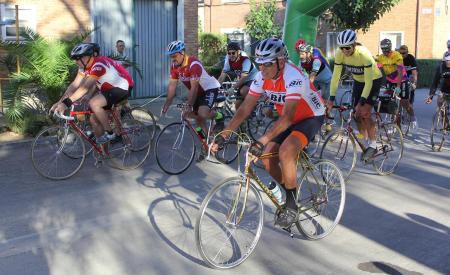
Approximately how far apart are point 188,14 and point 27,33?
23.1 feet

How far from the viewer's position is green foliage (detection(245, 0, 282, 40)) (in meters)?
29.8

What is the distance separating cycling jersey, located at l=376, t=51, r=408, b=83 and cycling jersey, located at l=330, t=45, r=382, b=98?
3185mm

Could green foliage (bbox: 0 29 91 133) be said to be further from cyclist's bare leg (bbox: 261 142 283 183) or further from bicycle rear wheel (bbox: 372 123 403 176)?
cyclist's bare leg (bbox: 261 142 283 183)

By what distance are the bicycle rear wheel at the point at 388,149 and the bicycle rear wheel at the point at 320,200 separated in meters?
2.44

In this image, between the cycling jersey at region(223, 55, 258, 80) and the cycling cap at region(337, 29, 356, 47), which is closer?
the cycling cap at region(337, 29, 356, 47)

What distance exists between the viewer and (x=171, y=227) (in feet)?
18.9

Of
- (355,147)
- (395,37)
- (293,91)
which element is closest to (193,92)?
(355,147)

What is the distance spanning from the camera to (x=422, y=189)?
24.8 feet

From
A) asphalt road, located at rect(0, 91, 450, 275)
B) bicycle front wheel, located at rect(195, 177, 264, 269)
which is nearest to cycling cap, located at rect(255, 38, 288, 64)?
bicycle front wheel, located at rect(195, 177, 264, 269)

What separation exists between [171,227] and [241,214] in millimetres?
1243

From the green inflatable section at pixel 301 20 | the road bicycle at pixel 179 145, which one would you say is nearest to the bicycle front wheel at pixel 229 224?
the road bicycle at pixel 179 145

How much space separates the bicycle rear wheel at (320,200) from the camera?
5469mm

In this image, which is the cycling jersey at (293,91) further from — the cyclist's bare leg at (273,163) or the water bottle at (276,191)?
the water bottle at (276,191)

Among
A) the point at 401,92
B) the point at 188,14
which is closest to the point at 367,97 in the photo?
the point at 401,92
